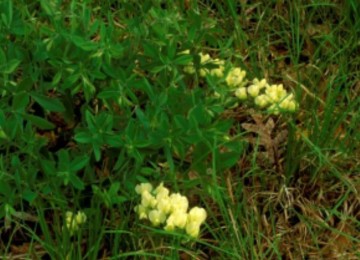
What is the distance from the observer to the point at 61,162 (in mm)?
2139

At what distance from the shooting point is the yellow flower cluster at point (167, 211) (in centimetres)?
200

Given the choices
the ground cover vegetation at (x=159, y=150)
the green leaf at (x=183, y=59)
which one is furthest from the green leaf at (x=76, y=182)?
the green leaf at (x=183, y=59)

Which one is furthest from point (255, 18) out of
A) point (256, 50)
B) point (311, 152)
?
point (311, 152)

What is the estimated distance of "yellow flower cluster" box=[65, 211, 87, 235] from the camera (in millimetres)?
2162

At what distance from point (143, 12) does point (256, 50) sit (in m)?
0.52

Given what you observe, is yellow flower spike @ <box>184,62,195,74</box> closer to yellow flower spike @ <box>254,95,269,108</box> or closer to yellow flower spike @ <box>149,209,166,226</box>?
yellow flower spike @ <box>254,95,269,108</box>

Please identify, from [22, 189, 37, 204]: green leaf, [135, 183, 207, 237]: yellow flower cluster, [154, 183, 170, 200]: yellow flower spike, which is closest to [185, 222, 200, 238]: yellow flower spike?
[135, 183, 207, 237]: yellow flower cluster

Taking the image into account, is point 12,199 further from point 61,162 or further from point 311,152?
point 311,152

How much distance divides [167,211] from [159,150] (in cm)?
33

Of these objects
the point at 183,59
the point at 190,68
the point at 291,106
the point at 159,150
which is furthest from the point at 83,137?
the point at 291,106

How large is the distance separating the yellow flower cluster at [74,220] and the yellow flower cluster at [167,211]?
0.50ft

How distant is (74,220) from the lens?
2.18 m

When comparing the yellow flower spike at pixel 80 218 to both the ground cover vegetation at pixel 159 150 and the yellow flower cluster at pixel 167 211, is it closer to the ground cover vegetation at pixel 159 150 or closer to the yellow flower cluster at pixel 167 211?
the ground cover vegetation at pixel 159 150

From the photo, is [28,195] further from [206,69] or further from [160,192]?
[206,69]
